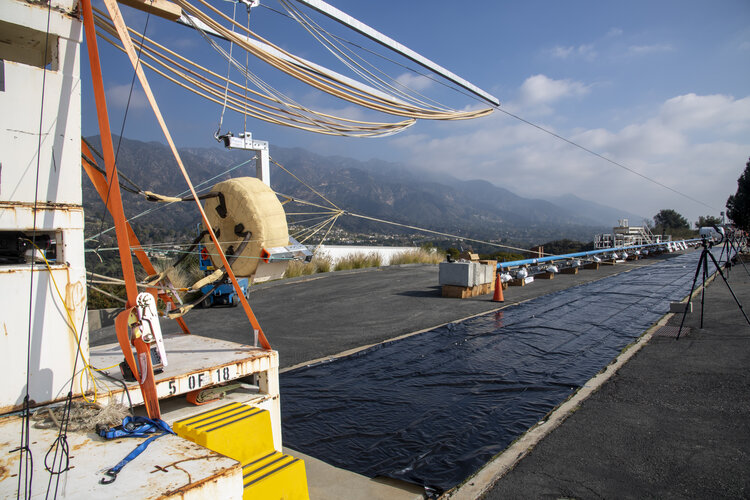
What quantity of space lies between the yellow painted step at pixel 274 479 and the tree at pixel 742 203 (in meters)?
52.7

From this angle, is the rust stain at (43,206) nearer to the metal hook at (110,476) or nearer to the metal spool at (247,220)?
the metal hook at (110,476)

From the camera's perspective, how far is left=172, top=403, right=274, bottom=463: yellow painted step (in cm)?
283

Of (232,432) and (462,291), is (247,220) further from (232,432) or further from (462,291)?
(462,291)

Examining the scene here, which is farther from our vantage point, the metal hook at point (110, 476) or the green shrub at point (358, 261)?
the green shrub at point (358, 261)

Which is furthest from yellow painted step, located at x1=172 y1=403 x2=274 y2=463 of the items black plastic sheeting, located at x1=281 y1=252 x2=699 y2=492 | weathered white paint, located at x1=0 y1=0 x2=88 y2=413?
black plastic sheeting, located at x1=281 y1=252 x2=699 y2=492

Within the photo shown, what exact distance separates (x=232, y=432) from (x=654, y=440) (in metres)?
3.83

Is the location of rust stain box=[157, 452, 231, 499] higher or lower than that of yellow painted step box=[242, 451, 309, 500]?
higher

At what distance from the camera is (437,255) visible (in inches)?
1138

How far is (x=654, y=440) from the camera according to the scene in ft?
14.3

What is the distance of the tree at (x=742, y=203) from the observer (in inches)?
1764

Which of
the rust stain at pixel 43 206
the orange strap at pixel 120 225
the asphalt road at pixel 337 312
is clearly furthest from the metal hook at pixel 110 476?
the asphalt road at pixel 337 312

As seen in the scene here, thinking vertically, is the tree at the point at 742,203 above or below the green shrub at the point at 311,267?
above

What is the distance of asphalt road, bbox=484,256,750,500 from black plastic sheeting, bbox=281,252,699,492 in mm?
444

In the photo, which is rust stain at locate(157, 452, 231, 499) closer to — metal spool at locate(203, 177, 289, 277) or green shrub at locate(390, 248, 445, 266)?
metal spool at locate(203, 177, 289, 277)
